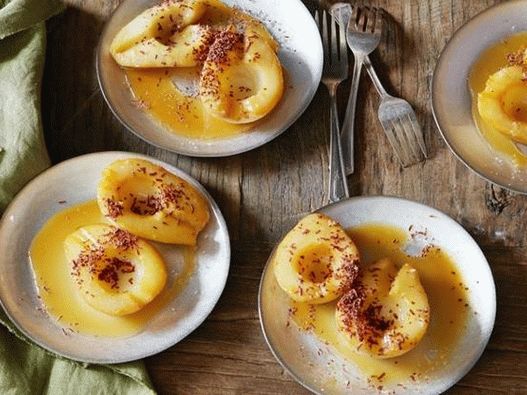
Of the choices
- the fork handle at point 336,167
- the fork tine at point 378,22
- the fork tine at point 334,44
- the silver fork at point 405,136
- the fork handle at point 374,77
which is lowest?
the fork handle at point 336,167

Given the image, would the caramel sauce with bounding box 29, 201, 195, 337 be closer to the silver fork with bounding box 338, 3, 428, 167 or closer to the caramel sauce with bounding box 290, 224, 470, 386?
the caramel sauce with bounding box 290, 224, 470, 386

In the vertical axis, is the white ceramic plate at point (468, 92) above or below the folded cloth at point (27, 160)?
above

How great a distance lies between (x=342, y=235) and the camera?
2.22 meters

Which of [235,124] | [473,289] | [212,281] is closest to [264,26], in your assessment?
[235,124]

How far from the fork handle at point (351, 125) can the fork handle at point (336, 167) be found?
17 mm

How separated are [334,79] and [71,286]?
0.76 metres

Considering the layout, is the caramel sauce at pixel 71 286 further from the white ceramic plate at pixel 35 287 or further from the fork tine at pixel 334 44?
the fork tine at pixel 334 44

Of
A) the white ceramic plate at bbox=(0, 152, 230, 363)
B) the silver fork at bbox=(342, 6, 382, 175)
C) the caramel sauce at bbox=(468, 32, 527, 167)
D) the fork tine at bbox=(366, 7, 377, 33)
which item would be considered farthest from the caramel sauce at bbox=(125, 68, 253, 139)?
the caramel sauce at bbox=(468, 32, 527, 167)

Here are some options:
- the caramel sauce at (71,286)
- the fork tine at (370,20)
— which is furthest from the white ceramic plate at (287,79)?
the caramel sauce at (71,286)

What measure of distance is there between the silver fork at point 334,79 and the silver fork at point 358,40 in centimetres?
2

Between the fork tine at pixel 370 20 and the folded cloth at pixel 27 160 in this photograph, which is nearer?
the folded cloth at pixel 27 160

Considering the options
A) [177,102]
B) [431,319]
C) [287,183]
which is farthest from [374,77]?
[431,319]

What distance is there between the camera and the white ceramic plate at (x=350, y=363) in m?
2.22

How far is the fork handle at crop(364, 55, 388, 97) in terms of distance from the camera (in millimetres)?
2406
